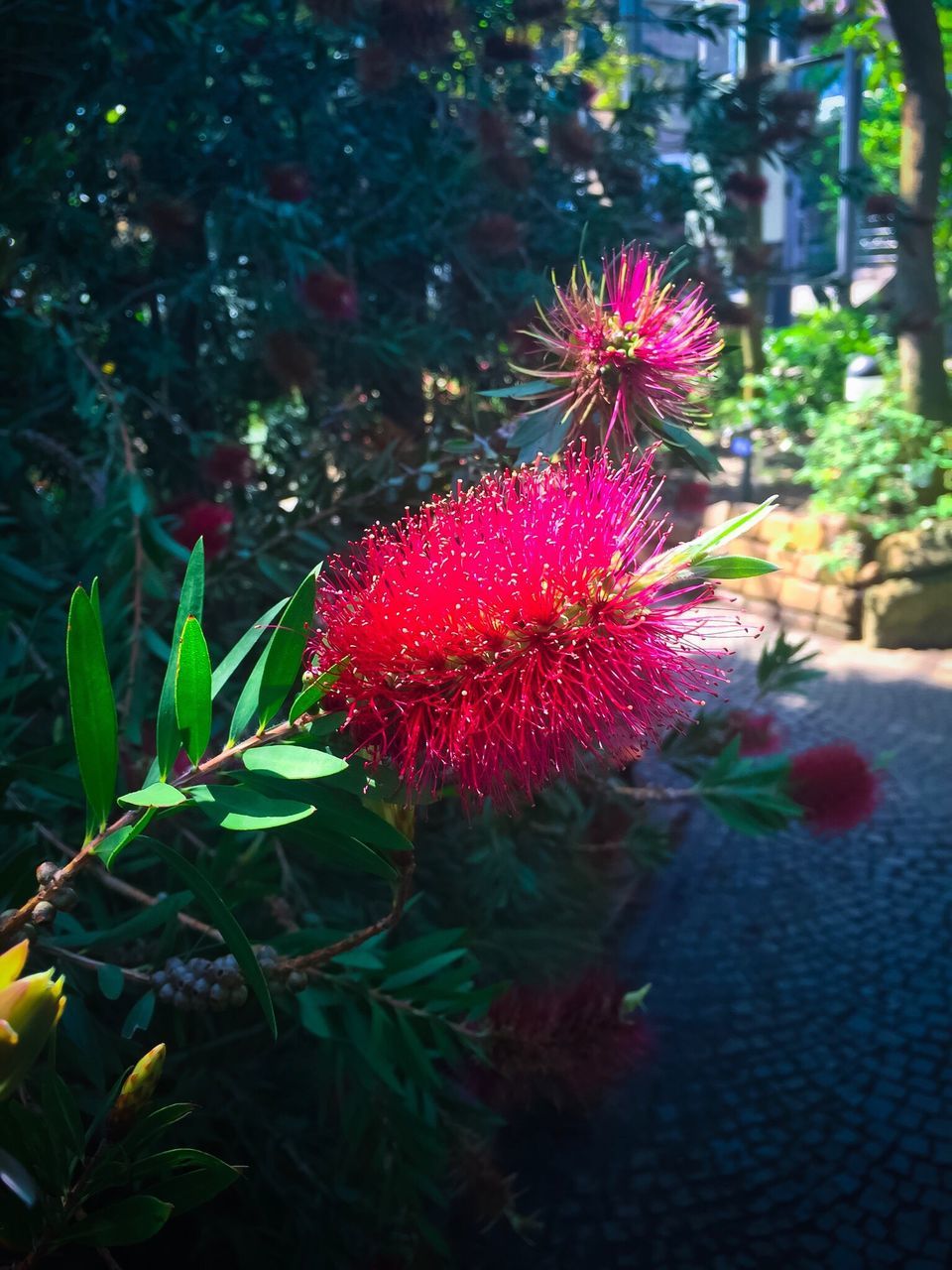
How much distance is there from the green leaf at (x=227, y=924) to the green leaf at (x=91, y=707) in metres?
0.04

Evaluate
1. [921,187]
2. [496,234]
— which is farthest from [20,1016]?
[921,187]

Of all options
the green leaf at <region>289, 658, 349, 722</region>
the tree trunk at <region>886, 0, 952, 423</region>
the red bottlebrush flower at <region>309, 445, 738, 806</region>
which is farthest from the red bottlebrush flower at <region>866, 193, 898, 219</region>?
the green leaf at <region>289, 658, 349, 722</region>

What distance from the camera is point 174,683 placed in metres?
0.52

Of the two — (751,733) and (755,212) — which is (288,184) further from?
(755,212)

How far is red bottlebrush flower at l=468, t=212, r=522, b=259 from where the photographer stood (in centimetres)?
177

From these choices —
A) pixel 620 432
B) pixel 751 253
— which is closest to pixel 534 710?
pixel 620 432

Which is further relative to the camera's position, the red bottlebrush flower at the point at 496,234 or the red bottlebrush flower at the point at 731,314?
the red bottlebrush flower at the point at 731,314

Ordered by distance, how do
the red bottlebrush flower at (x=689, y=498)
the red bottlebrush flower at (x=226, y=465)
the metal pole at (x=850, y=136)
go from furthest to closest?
the metal pole at (x=850, y=136), the red bottlebrush flower at (x=689, y=498), the red bottlebrush flower at (x=226, y=465)

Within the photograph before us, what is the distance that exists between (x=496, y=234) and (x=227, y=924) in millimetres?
1536

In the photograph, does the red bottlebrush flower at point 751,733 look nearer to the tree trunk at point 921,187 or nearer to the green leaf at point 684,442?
the green leaf at point 684,442

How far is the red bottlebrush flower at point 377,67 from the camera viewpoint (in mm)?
1857

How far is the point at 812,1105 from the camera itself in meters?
2.01

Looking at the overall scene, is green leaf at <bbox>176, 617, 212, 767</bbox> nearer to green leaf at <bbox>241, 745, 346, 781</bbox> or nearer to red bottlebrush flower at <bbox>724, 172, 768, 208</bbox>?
Answer: green leaf at <bbox>241, 745, 346, 781</bbox>

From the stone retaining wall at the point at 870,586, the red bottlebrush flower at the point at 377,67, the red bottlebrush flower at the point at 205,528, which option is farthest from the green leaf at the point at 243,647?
the stone retaining wall at the point at 870,586
